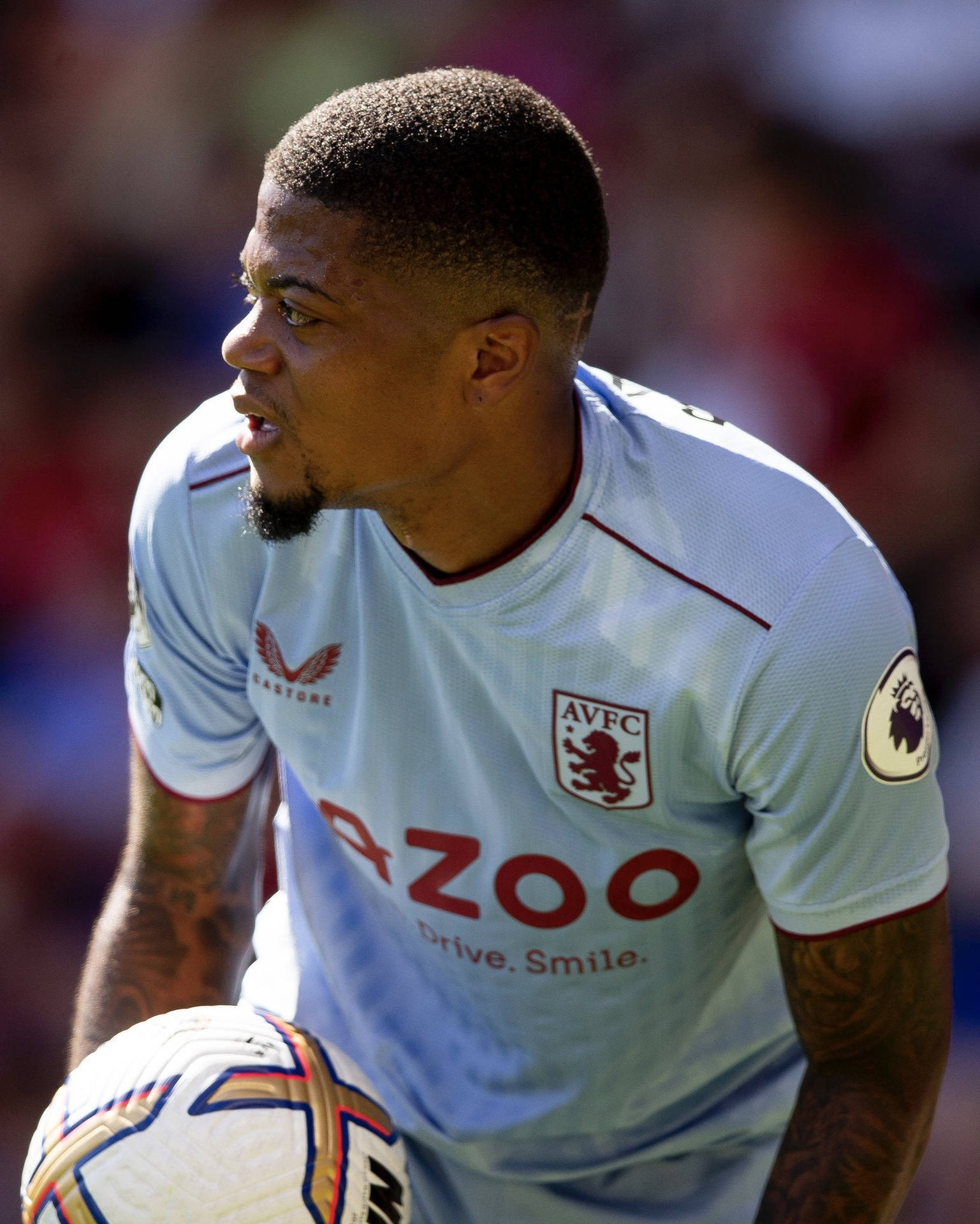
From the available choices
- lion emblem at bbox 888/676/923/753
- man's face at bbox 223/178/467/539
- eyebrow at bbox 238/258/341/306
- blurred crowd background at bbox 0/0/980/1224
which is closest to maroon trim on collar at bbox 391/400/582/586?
man's face at bbox 223/178/467/539

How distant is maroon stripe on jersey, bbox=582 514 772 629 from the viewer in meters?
1.74

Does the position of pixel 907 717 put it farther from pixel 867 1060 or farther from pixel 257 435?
pixel 257 435

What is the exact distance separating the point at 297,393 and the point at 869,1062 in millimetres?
1139

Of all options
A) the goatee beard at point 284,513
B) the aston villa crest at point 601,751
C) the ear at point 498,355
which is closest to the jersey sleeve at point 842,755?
the aston villa crest at point 601,751

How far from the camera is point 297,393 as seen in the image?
178 cm

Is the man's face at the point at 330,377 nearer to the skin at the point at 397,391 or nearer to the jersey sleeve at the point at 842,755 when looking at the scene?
the skin at the point at 397,391

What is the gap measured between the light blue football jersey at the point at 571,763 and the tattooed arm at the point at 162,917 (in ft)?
0.23

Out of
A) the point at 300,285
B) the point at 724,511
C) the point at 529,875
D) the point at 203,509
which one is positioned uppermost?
the point at 300,285

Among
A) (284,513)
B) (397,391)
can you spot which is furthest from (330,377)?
(284,513)

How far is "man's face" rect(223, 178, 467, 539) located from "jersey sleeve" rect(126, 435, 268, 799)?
0.22 meters

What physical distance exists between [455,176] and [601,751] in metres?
0.75

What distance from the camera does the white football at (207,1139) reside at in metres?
1.77

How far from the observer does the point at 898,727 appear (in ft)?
5.86

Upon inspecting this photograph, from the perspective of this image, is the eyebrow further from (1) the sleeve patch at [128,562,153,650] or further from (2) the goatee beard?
(1) the sleeve patch at [128,562,153,650]
